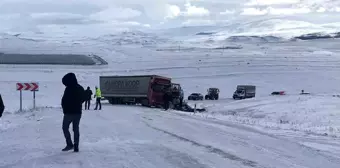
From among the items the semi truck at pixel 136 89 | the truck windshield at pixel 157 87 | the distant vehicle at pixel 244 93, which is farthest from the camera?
the distant vehicle at pixel 244 93

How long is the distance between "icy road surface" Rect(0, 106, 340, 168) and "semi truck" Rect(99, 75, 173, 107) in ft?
85.1

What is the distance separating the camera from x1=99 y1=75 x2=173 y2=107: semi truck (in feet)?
144

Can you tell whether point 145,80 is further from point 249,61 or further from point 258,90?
point 249,61

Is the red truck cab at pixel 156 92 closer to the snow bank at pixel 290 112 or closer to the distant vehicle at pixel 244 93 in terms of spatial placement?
the snow bank at pixel 290 112

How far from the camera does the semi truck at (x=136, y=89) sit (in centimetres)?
4391

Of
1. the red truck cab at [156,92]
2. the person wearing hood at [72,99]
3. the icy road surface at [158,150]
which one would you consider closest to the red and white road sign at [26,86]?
the red truck cab at [156,92]

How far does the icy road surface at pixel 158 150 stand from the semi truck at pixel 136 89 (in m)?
25.9

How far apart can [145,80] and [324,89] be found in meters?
41.8

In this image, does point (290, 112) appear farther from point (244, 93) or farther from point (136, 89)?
point (244, 93)

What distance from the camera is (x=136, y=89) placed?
45344 mm

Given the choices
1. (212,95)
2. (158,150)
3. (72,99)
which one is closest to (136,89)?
(212,95)

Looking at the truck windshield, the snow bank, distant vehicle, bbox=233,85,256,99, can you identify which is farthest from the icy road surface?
distant vehicle, bbox=233,85,256,99

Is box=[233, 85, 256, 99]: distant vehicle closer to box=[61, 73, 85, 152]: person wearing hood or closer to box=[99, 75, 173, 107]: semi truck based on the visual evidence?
box=[99, 75, 173, 107]: semi truck

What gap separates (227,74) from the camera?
302 feet
